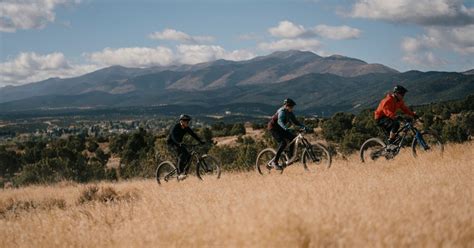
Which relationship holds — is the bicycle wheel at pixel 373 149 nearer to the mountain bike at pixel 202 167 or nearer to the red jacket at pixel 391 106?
the red jacket at pixel 391 106

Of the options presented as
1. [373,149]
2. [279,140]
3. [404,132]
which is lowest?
[373,149]

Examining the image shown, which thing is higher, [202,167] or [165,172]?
[202,167]

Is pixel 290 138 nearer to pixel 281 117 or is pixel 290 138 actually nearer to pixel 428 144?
pixel 281 117

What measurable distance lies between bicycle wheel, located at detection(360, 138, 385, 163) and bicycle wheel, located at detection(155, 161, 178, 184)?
6.06 meters

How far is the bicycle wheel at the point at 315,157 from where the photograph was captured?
48.0 ft

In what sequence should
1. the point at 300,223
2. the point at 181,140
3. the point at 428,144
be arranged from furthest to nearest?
the point at 181,140 → the point at 428,144 → the point at 300,223

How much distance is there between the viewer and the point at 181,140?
622 inches

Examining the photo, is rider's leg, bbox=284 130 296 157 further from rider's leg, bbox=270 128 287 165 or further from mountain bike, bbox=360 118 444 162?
mountain bike, bbox=360 118 444 162

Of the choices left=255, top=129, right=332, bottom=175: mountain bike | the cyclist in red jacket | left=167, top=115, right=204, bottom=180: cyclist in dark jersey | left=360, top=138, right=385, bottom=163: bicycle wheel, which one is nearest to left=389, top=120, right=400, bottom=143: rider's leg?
the cyclist in red jacket

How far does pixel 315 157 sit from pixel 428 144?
10.4 feet

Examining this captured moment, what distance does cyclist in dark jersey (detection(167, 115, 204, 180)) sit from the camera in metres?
15.5

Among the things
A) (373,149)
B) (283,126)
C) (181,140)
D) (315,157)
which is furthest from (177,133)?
(373,149)

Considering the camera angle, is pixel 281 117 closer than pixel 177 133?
Yes

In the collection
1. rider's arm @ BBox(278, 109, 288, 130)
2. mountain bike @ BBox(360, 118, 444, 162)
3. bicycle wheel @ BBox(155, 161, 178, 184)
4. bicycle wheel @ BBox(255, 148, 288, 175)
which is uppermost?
rider's arm @ BBox(278, 109, 288, 130)
